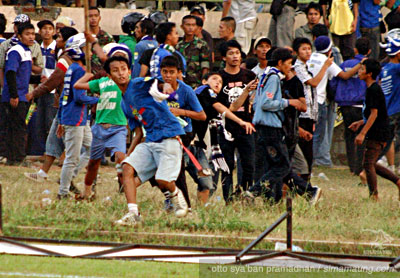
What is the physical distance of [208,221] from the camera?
964 centimetres

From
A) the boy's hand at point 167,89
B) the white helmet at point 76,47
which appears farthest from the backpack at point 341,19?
the boy's hand at point 167,89

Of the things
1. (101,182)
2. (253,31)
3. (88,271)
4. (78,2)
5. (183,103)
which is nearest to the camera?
(88,271)

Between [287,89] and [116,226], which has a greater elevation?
[287,89]

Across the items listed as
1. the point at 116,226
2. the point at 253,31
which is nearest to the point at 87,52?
the point at 116,226

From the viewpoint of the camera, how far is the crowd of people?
988 centimetres

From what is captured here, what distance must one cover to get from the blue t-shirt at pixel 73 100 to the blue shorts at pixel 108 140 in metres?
0.45

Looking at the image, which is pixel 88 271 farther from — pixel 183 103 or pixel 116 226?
pixel 183 103

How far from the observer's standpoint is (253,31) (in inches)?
671

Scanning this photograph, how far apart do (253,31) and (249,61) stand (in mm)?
3785

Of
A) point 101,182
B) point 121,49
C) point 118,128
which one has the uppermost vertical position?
point 121,49

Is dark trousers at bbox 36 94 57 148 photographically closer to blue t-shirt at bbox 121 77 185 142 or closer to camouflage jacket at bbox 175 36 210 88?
camouflage jacket at bbox 175 36 210 88

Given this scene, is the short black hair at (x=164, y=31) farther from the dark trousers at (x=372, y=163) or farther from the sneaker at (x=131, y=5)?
the sneaker at (x=131, y=5)

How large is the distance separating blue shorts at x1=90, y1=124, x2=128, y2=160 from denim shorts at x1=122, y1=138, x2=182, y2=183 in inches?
53.8

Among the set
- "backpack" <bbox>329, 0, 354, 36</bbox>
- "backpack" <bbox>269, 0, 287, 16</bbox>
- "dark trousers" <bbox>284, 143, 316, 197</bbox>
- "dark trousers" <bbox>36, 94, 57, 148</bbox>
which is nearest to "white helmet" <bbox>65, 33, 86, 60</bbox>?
"dark trousers" <bbox>284, 143, 316, 197</bbox>
